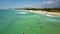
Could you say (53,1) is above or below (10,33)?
above

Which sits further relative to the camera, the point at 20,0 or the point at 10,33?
Result: the point at 20,0

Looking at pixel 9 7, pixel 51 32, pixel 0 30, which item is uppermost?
pixel 9 7

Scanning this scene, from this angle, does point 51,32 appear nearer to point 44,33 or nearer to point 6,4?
point 44,33

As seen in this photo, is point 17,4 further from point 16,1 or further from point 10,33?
point 10,33

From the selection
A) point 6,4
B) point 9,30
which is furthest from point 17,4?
point 9,30

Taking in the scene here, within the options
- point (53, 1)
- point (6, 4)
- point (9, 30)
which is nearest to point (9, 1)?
point (6, 4)

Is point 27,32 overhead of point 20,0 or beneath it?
beneath

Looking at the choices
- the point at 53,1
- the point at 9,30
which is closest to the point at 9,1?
the point at 9,30

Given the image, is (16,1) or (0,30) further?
(16,1)
